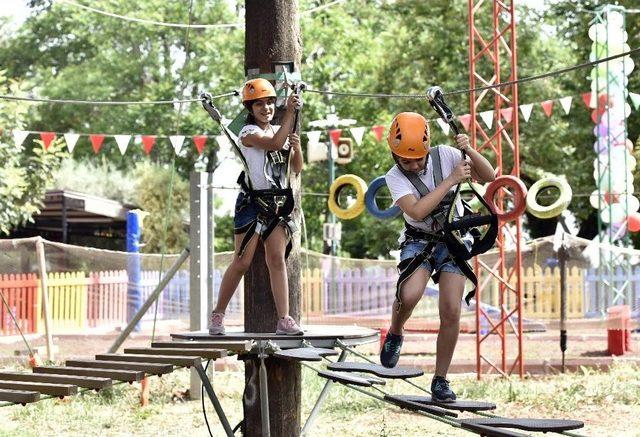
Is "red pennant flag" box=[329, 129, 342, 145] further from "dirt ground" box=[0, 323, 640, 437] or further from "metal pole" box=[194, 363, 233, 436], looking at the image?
"metal pole" box=[194, 363, 233, 436]

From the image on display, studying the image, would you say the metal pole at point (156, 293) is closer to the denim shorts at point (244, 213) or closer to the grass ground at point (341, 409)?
the grass ground at point (341, 409)

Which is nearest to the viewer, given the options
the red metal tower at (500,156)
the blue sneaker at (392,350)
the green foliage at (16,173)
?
the blue sneaker at (392,350)

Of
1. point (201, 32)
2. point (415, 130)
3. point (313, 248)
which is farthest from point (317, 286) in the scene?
point (201, 32)

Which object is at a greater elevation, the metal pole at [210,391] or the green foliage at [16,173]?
the green foliage at [16,173]

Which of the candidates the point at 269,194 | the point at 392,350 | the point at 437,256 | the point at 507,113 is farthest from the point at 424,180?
the point at 507,113

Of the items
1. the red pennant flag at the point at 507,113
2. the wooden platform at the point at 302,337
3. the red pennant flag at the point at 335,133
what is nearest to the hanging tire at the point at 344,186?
the wooden platform at the point at 302,337

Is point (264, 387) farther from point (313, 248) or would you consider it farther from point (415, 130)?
point (313, 248)

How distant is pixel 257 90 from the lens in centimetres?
642

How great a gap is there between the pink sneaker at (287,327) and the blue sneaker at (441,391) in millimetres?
1428

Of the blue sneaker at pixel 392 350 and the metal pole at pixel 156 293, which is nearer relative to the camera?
the blue sneaker at pixel 392 350

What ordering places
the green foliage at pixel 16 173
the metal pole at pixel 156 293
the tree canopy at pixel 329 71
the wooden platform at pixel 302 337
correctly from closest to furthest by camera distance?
the wooden platform at pixel 302 337, the metal pole at pixel 156 293, the green foliage at pixel 16 173, the tree canopy at pixel 329 71

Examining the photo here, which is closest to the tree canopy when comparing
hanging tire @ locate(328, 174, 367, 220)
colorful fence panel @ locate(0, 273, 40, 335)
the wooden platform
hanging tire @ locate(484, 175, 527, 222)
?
colorful fence panel @ locate(0, 273, 40, 335)

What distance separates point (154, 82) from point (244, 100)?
34.6 m

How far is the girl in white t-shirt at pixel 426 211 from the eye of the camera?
520 centimetres
